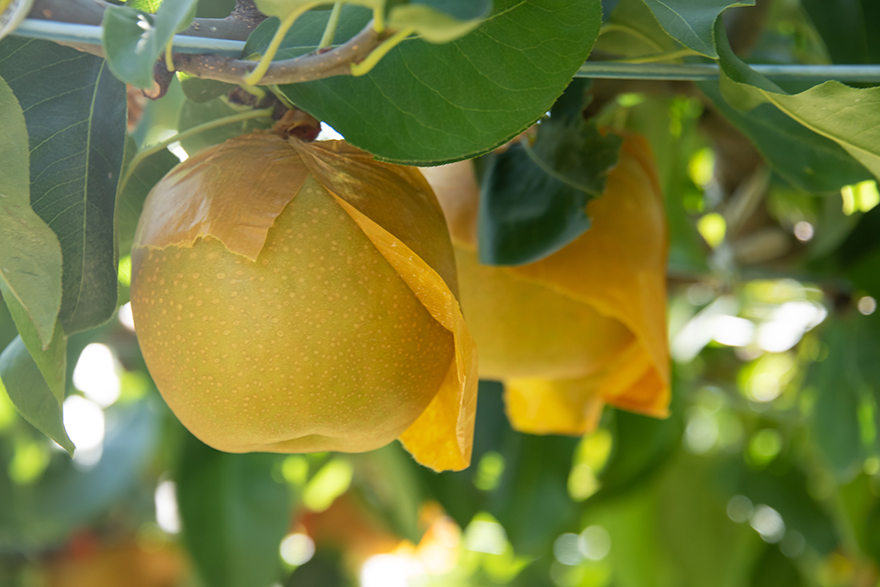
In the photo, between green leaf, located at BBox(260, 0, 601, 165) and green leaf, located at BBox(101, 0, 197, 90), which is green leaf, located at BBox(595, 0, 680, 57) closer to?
green leaf, located at BBox(260, 0, 601, 165)

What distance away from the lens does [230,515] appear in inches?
31.9

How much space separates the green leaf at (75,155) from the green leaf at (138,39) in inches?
3.0

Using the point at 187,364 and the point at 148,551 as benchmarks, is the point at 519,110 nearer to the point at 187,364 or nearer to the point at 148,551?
the point at 187,364

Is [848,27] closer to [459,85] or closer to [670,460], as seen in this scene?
[459,85]

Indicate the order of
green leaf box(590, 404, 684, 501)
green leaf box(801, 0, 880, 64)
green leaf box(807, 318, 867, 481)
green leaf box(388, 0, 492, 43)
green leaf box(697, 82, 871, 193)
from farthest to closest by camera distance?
green leaf box(590, 404, 684, 501) → green leaf box(807, 318, 867, 481) → green leaf box(801, 0, 880, 64) → green leaf box(697, 82, 871, 193) → green leaf box(388, 0, 492, 43)

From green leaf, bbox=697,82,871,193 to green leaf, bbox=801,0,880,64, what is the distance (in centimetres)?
14

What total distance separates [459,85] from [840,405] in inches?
22.7

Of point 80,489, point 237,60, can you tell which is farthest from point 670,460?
point 80,489

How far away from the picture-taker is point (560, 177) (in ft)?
1.13

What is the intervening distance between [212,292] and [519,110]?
12 centimetres

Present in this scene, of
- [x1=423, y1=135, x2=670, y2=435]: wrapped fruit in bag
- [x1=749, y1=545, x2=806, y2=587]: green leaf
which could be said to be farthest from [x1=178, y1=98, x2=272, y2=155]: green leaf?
[x1=749, y1=545, x2=806, y2=587]: green leaf

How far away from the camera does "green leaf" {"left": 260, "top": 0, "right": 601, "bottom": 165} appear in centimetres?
25

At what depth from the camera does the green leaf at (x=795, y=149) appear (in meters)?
0.36

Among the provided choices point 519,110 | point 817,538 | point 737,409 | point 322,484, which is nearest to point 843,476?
point 817,538
